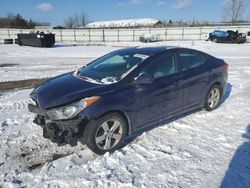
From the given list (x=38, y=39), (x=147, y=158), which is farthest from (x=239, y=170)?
(x=38, y=39)

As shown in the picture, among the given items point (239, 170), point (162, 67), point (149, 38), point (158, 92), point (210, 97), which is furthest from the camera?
point (149, 38)

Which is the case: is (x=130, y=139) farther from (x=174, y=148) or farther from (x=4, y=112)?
(x=4, y=112)

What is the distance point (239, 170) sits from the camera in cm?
341

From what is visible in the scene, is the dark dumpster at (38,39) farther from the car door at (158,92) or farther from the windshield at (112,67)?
the car door at (158,92)

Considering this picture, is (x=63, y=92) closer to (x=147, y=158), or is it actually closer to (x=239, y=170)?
(x=147, y=158)

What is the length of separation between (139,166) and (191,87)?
2.16m

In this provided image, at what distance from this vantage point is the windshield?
4129mm

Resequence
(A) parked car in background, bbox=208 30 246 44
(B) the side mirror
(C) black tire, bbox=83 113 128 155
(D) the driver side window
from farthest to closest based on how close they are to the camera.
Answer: (A) parked car in background, bbox=208 30 246 44 → (D) the driver side window → (B) the side mirror → (C) black tire, bbox=83 113 128 155

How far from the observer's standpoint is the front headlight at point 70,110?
3479mm

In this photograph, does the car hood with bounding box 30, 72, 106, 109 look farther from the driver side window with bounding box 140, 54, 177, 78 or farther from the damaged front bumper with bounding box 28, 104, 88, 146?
the driver side window with bounding box 140, 54, 177, 78

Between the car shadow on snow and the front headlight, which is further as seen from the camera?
the front headlight

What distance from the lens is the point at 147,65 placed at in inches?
167

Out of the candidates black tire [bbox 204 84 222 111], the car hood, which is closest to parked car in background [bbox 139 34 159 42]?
black tire [bbox 204 84 222 111]

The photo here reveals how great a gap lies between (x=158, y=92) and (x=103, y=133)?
124 centimetres
